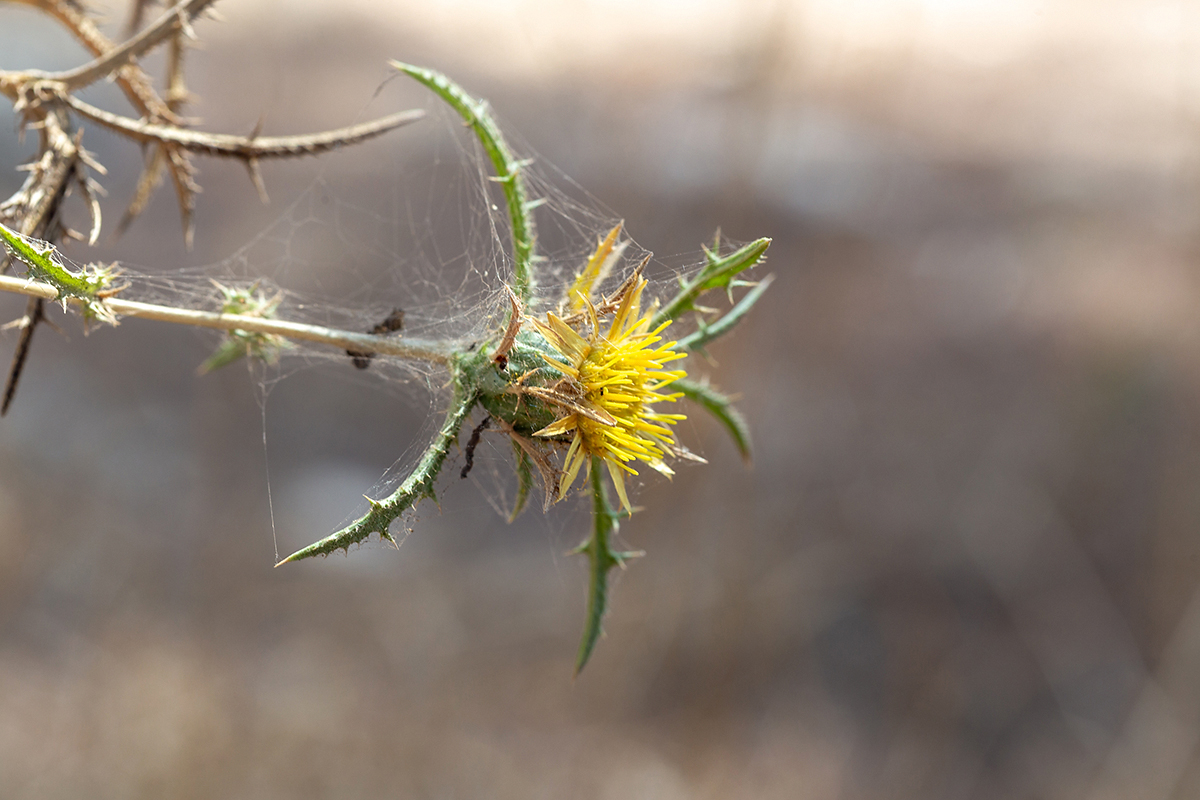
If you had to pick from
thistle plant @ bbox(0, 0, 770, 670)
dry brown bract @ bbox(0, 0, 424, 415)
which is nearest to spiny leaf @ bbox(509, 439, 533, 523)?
thistle plant @ bbox(0, 0, 770, 670)

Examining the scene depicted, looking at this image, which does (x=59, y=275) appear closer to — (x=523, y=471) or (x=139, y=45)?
(x=139, y=45)

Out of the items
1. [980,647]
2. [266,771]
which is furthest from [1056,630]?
[266,771]

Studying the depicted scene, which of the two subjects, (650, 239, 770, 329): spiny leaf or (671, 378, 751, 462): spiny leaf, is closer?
(650, 239, 770, 329): spiny leaf

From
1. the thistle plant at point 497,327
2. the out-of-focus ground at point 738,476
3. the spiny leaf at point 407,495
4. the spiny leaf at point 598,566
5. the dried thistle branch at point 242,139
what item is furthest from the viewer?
the out-of-focus ground at point 738,476

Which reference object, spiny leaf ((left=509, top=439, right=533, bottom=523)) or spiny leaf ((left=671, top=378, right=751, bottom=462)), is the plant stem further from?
Result: spiny leaf ((left=671, top=378, right=751, bottom=462))

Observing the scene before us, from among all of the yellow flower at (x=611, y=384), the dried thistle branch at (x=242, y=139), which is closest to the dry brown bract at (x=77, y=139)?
the dried thistle branch at (x=242, y=139)

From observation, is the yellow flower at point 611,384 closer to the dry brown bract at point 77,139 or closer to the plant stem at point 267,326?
the plant stem at point 267,326

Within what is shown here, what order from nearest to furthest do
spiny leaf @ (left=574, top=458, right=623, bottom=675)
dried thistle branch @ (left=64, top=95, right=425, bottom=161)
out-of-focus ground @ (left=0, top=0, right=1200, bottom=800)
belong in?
dried thistle branch @ (left=64, top=95, right=425, bottom=161) → spiny leaf @ (left=574, top=458, right=623, bottom=675) → out-of-focus ground @ (left=0, top=0, right=1200, bottom=800)
